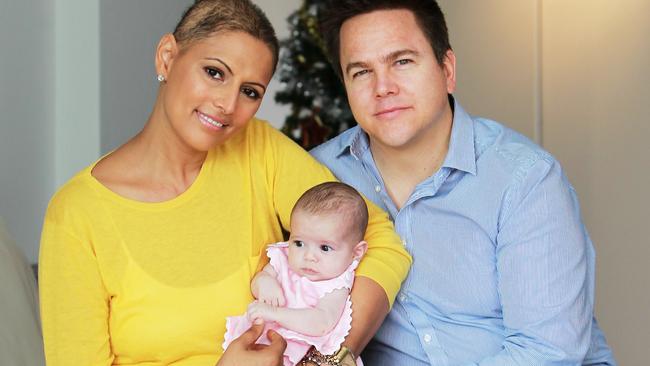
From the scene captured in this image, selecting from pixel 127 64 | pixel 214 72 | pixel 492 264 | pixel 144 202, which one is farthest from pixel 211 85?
pixel 127 64

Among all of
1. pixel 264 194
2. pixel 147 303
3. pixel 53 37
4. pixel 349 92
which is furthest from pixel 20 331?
pixel 53 37

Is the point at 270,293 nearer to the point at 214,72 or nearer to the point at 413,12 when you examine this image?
the point at 214,72

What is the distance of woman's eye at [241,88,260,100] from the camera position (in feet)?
6.38

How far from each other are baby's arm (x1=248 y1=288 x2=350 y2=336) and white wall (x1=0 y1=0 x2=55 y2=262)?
66.5 inches

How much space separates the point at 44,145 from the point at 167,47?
170cm

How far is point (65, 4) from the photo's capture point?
11.6ft

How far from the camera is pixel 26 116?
131 inches

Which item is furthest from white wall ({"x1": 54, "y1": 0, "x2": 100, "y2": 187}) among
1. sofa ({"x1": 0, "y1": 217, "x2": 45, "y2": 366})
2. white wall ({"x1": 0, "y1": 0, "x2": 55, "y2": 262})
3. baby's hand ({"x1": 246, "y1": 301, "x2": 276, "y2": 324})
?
baby's hand ({"x1": 246, "y1": 301, "x2": 276, "y2": 324})

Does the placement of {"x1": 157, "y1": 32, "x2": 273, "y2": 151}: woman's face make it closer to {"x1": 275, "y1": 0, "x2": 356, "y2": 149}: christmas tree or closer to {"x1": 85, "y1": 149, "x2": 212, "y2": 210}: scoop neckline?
{"x1": 85, "y1": 149, "x2": 212, "y2": 210}: scoop neckline

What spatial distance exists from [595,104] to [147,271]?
8.05ft

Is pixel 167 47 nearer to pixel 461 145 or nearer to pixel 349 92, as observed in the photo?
pixel 349 92

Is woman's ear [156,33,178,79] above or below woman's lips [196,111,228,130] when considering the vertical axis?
above

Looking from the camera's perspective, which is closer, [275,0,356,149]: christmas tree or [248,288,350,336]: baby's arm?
[248,288,350,336]: baby's arm

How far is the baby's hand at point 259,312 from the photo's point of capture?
181 centimetres
